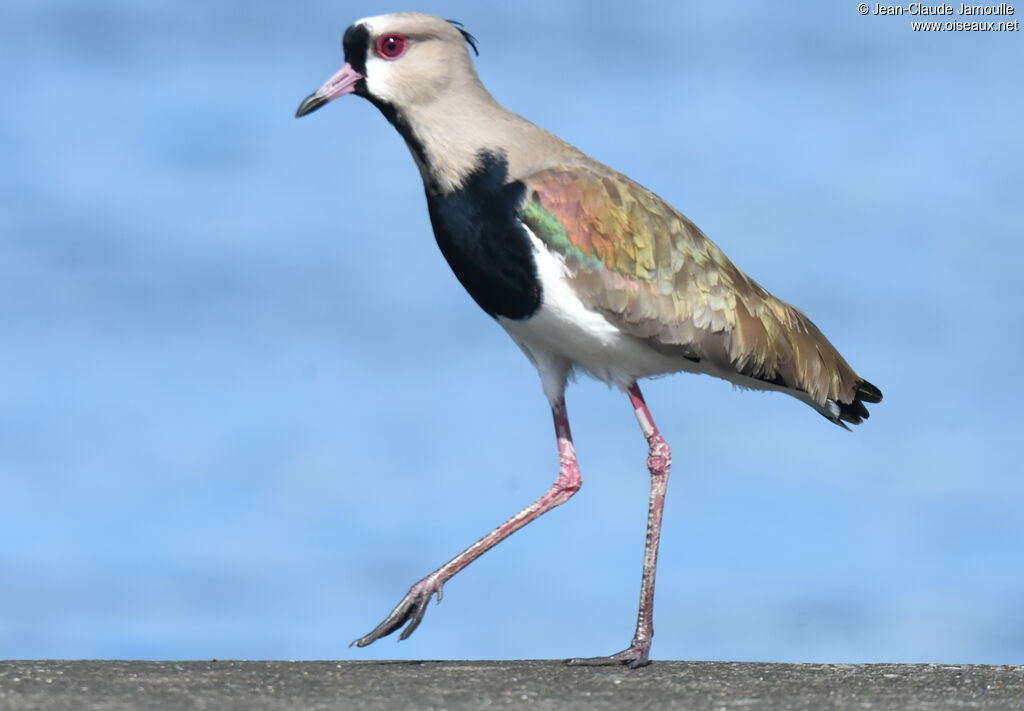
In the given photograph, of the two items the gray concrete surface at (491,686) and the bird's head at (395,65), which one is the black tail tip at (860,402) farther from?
the bird's head at (395,65)

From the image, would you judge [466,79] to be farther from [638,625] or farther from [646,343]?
[638,625]

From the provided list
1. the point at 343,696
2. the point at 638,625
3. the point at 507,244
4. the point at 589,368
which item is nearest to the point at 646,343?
the point at 589,368

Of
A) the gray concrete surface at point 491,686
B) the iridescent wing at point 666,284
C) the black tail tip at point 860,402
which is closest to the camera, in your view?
the gray concrete surface at point 491,686

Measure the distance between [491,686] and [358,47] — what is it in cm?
351

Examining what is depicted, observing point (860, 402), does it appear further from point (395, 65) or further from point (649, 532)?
point (395, 65)

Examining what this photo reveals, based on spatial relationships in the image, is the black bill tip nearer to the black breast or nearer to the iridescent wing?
the black breast

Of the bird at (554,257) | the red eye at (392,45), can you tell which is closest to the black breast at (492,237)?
the bird at (554,257)

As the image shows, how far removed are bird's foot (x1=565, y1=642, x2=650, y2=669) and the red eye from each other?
350 centimetres

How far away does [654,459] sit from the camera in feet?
26.0

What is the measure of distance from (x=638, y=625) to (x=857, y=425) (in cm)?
211

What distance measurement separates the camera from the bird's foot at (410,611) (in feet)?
25.4

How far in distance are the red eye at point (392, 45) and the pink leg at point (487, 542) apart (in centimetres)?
222

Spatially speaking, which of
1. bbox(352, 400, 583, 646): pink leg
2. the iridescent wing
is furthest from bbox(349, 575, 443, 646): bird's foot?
the iridescent wing

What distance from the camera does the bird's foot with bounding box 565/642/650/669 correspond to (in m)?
7.59
